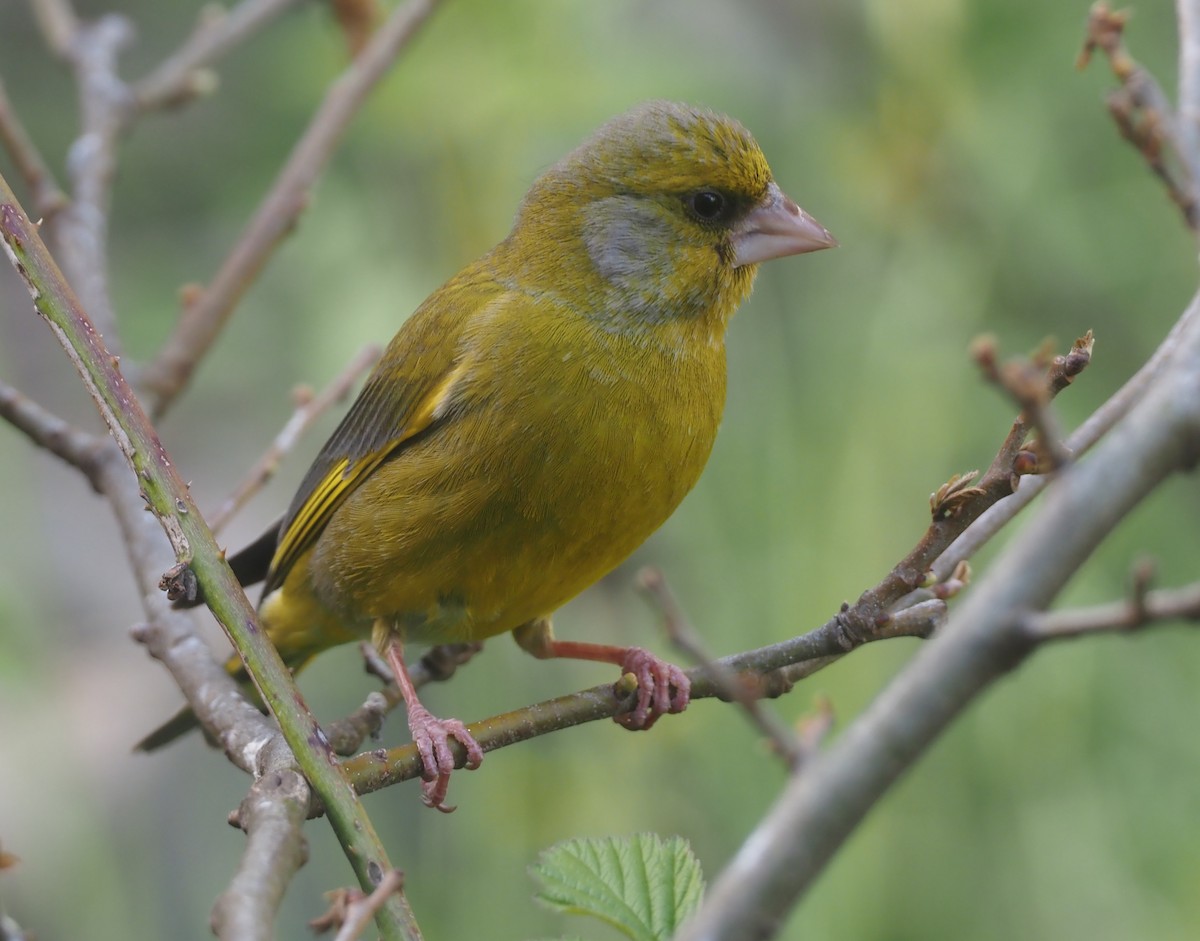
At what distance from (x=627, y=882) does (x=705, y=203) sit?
69.6 inches

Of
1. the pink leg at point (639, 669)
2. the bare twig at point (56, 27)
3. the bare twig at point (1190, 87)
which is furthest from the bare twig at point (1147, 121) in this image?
the bare twig at point (56, 27)

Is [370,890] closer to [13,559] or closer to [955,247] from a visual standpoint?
[13,559]

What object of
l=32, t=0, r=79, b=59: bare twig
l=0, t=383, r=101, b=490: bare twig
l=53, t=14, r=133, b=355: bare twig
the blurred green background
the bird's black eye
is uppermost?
l=32, t=0, r=79, b=59: bare twig

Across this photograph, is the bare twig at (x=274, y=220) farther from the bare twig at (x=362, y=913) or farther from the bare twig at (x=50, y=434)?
the bare twig at (x=362, y=913)

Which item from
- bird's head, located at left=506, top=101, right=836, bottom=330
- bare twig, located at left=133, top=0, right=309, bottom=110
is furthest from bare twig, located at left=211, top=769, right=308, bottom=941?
bare twig, located at left=133, top=0, right=309, bottom=110

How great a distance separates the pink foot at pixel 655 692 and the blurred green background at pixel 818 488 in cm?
100

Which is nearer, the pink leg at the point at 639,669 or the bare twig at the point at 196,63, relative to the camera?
the pink leg at the point at 639,669

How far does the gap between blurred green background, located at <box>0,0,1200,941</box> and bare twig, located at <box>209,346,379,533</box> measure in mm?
982

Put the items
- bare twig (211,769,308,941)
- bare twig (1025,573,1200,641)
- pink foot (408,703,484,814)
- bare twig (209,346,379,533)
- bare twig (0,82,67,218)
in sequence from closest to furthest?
bare twig (1025,573,1200,641)
bare twig (211,769,308,941)
pink foot (408,703,484,814)
bare twig (209,346,379,533)
bare twig (0,82,67,218)

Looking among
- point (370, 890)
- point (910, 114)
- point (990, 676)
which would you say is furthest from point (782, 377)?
point (990, 676)

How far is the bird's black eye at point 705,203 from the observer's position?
3.20 m

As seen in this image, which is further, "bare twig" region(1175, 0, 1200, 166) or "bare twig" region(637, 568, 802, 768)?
"bare twig" region(1175, 0, 1200, 166)

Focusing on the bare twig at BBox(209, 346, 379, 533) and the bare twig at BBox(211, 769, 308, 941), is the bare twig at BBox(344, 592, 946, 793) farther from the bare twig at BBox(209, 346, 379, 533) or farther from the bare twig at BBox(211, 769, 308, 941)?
the bare twig at BBox(209, 346, 379, 533)

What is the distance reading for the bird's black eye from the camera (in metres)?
3.20
